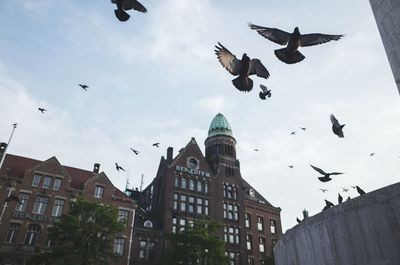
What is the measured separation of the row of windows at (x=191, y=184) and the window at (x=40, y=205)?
679 inches

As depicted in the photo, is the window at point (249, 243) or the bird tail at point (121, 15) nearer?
the bird tail at point (121, 15)

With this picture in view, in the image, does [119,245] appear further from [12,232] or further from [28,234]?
[12,232]

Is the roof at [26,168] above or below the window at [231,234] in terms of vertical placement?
above

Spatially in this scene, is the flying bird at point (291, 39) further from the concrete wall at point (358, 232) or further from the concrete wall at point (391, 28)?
the concrete wall at point (391, 28)

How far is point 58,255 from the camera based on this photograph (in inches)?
1032

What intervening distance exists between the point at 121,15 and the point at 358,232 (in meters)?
6.58

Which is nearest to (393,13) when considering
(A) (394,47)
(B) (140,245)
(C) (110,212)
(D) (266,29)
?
(A) (394,47)

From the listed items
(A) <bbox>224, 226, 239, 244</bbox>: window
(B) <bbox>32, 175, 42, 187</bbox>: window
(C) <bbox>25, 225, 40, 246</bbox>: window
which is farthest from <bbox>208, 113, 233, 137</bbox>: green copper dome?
(C) <bbox>25, 225, 40, 246</bbox>: window

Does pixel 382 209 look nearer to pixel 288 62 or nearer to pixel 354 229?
pixel 354 229

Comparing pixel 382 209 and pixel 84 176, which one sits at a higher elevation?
pixel 84 176

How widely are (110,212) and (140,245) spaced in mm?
14439

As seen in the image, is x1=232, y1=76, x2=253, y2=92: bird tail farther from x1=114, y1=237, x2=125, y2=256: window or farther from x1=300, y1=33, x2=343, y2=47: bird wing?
x1=114, y1=237, x2=125, y2=256: window

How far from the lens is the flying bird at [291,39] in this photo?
6.71 m

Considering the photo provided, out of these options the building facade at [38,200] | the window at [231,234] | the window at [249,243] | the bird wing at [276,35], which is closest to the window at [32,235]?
the building facade at [38,200]
